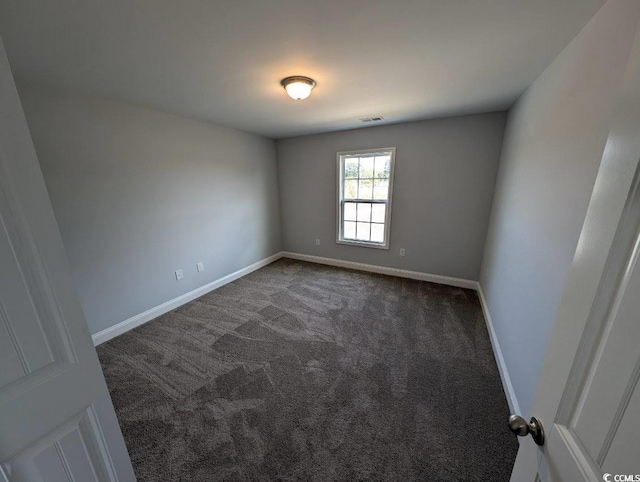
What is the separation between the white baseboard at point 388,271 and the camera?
3.36m

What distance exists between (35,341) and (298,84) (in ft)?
6.60

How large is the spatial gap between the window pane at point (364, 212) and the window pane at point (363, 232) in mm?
89

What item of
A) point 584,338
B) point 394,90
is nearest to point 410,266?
point 394,90

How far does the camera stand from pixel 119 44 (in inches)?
54.1

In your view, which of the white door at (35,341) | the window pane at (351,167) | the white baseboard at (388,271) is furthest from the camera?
the window pane at (351,167)

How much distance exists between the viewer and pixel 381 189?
12.2ft

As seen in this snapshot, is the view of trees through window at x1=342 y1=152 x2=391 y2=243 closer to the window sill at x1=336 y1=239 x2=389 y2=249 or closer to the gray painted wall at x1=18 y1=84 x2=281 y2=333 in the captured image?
the window sill at x1=336 y1=239 x2=389 y2=249

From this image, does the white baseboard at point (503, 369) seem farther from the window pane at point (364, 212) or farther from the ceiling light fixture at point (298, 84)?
the ceiling light fixture at point (298, 84)

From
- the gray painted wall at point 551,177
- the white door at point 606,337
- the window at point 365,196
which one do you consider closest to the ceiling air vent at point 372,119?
the window at point 365,196

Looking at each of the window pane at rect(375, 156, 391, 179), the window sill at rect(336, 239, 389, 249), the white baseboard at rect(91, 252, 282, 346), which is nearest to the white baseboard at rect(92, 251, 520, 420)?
→ the white baseboard at rect(91, 252, 282, 346)

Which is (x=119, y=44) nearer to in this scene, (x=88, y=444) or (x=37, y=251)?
(x=37, y=251)

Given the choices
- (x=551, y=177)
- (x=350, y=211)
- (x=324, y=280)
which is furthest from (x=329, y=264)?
(x=551, y=177)

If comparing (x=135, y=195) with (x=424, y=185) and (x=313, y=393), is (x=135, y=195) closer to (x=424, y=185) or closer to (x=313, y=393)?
(x=313, y=393)

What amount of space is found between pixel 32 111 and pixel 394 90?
9.61 feet
